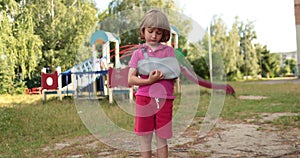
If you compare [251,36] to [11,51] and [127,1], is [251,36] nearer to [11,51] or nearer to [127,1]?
[11,51]

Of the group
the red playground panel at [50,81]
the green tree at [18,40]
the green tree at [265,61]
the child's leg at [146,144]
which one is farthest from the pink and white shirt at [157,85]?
the green tree at [265,61]

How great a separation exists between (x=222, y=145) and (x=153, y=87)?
4.88 feet

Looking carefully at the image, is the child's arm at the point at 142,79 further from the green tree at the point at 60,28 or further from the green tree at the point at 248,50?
the green tree at the point at 248,50

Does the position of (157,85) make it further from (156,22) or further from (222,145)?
(222,145)

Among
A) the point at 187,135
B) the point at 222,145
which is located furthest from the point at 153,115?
the point at 187,135

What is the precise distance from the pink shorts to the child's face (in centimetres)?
27

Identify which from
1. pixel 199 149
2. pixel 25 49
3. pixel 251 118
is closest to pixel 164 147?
pixel 199 149

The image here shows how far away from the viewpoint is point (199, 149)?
274 cm

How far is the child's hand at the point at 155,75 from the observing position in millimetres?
1566

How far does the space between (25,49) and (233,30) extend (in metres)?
22.9

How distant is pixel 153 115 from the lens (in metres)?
1.63

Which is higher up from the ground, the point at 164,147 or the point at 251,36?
the point at 251,36

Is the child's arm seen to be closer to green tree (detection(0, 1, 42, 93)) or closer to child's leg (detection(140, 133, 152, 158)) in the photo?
child's leg (detection(140, 133, 152, 158))

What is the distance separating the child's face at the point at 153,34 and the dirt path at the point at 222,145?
113 centimetres
